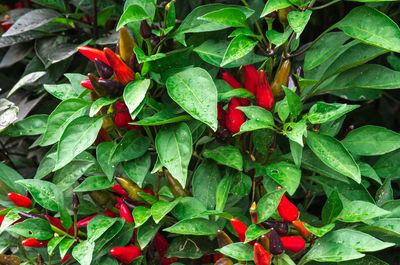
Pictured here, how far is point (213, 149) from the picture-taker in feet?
3.66

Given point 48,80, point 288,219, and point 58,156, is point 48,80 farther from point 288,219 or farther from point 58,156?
point 288,219

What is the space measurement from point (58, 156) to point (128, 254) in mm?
267

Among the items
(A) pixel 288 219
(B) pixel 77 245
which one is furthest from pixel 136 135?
(A) pixel 288 219

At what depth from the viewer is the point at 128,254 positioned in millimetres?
1071

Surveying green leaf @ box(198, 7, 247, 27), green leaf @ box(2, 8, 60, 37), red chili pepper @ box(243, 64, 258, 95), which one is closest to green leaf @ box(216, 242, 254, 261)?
red chili pepper @ box(243, 64, 258, 95)

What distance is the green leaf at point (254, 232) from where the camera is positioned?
0.91 meters

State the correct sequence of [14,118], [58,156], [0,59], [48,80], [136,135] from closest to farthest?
[58,156] < [136,135] < [14,118] < [48,80] < [0,59]

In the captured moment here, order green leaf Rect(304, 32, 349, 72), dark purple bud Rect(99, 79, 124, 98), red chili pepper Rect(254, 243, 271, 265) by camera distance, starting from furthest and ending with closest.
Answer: green leaf Rect(304, 32, 349, 72), dark purple bud Rect(99, 79, 124, 98), red chili pepper Rect(254, 243, 271, 265)

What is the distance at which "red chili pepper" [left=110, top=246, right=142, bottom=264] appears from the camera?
41.4 inches

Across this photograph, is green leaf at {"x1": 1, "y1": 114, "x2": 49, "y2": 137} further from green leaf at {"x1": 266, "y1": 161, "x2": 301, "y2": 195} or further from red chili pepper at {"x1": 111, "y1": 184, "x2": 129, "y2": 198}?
green leaf at {"x1": 266, "y1": 161, "x2": 301, "y2": 195}

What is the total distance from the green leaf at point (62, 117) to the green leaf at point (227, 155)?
0.29 metres

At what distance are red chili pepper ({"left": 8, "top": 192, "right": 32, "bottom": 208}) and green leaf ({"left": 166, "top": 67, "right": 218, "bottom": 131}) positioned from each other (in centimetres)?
44

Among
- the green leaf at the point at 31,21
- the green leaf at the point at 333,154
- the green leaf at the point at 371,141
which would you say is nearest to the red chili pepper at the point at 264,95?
the green leaf at the point at 333,154

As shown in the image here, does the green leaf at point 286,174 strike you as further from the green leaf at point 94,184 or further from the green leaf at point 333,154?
the green leaf at point 94,184
